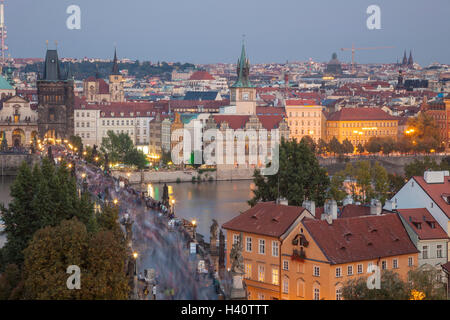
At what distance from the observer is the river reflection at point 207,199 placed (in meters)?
39.2

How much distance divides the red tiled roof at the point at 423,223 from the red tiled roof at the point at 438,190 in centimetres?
37

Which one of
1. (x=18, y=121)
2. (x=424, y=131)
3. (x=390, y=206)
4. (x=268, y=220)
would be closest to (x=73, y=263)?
Answer: (x=268, y=220)

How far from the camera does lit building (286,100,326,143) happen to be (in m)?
74.6

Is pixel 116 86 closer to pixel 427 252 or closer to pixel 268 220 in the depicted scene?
pixel 268 220

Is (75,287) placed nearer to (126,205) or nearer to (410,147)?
(126,205)

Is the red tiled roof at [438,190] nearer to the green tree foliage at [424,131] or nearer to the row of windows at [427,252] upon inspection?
the row of windows at [427,252]

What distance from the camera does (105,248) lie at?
17.5 metres

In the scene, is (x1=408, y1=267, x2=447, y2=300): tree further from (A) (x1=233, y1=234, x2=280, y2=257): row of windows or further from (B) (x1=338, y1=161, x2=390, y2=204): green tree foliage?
(B) (x1=338, y1=161, x2=390, y2=204): green tree foliage

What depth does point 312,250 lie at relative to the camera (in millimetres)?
21422

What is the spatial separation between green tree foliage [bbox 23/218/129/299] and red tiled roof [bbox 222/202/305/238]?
530cm

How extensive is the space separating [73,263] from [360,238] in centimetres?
737
